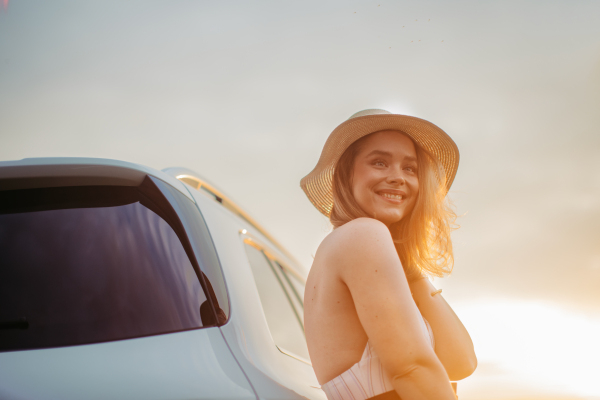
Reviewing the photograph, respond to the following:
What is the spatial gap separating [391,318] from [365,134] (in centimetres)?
92

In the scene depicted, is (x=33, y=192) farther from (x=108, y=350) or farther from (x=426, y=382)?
(x=426, y=382)

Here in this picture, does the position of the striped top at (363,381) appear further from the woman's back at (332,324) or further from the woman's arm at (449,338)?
the woman's arm at (449,338)

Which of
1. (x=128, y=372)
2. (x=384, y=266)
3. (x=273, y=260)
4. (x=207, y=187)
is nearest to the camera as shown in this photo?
(x=128, y=372)

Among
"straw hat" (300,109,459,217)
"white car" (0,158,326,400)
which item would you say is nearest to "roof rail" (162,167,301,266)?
"straw hat" (300,109,459,217)

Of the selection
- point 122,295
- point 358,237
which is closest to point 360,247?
point 358,237

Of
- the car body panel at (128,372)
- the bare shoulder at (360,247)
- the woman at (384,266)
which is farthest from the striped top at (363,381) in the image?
the car body panel at (128,372)

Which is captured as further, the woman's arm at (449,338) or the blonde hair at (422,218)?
the blonde hair at (422,218)

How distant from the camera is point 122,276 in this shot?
3.80ft

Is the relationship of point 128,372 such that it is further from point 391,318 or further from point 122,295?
point 391,318

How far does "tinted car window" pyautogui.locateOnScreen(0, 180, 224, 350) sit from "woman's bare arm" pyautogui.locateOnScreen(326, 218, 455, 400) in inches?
16.2

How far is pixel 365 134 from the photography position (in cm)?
189

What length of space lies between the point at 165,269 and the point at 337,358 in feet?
1.91

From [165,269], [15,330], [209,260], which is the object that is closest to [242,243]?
[209,260]

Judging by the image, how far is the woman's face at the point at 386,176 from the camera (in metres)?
1.72
